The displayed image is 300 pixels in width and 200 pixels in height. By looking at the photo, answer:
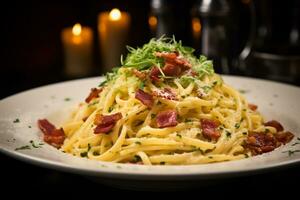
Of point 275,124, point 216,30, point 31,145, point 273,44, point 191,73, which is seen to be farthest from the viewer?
point 273,44

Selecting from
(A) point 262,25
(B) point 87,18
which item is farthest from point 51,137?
(A) point 262,25

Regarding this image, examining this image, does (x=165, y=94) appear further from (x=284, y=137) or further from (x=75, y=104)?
(x=75, y=104)

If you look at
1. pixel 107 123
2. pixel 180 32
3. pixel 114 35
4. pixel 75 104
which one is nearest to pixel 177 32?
pixel 180 32

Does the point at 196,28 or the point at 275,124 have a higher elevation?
the point at 196,28

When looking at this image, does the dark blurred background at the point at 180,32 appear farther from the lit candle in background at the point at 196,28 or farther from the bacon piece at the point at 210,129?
the bacon piece at the point at 210,129

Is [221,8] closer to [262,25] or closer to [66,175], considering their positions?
[262,25]

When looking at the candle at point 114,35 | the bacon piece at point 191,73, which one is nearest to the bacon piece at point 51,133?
the bacon piece at point 191,73

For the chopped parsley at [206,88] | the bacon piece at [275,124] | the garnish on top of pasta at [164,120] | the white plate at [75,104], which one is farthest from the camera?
the bacon piece at [275,124]

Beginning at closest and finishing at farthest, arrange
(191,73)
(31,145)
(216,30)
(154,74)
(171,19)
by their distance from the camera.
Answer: (31,145) < (154,74) < (191,73) < (216,30) < (171,19)
